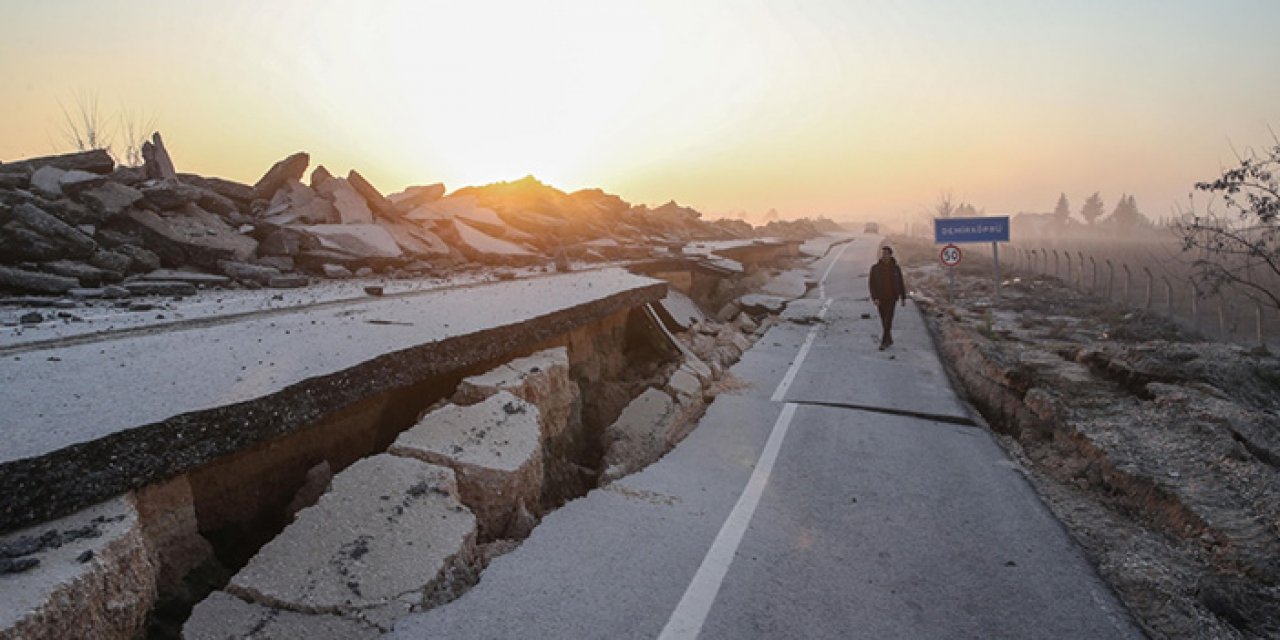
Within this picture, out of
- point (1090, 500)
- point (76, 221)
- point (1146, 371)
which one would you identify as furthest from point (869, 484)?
point (76, 221)

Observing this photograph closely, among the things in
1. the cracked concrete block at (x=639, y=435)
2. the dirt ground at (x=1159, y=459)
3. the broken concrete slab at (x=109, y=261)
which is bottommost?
the dirt ground at (x=1159, y=459)

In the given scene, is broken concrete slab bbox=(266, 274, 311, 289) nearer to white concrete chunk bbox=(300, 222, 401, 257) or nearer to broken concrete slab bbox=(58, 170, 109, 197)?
white concrete chunk bbox=(300, 222, 401, 257)

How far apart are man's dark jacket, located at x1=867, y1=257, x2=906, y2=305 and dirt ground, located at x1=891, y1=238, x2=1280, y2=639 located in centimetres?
125

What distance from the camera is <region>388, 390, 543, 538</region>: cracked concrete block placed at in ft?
11.7

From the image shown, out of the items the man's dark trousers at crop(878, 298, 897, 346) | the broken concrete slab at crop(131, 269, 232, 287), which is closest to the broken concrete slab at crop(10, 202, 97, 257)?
the broken concrete slab at crop(131, 269, 232, 287)

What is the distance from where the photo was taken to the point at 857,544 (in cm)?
373

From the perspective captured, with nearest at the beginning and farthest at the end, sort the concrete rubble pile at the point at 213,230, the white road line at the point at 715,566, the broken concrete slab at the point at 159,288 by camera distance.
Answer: the white road line at the point at 715,566 → the broken concrete slab at the point at 159,288 → the concrete rubble pile at the point at 213,230

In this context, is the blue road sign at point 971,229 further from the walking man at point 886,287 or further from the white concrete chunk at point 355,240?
the white concrete chunk at point 355,240

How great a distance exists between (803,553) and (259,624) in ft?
8.85

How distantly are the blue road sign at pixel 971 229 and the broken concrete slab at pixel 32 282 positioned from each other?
18722 mm

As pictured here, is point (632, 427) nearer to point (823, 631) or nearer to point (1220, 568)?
point (823, 631)

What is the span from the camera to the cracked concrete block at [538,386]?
15.3 feet

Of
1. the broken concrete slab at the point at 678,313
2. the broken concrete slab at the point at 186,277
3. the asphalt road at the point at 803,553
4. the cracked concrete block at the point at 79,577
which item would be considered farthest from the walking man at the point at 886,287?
the cracked concrete block at the point at 79,577

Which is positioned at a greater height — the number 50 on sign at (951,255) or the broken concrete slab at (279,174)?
the broken concrete slab at (279,174)
